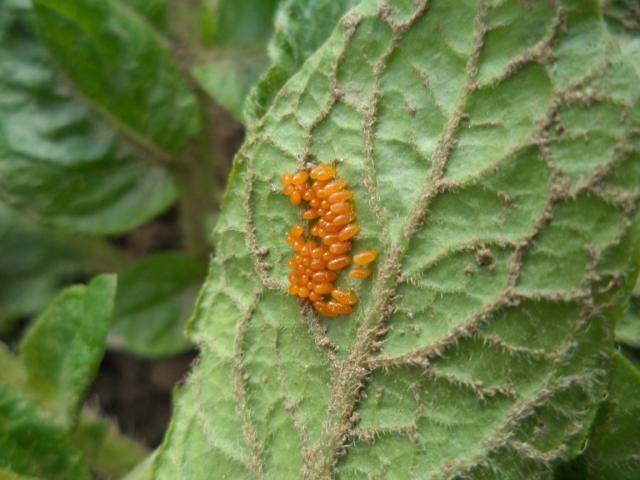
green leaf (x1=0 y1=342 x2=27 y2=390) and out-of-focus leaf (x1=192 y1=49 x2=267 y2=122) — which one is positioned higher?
out-of-focus leaf (x1=192 y1=49 x2=267 y2=122)

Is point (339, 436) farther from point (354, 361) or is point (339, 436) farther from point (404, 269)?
point (404, 269)

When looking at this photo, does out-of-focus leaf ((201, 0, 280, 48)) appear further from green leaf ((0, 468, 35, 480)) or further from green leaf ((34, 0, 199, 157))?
green leaf ((0, 468, 35, 480))

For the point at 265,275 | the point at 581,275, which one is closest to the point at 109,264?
the point at 265,275

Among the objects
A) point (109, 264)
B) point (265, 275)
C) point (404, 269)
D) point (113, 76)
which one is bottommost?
point (109, 264)

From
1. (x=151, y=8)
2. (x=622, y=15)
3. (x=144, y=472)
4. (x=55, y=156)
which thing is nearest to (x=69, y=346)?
(x=144, y=472)

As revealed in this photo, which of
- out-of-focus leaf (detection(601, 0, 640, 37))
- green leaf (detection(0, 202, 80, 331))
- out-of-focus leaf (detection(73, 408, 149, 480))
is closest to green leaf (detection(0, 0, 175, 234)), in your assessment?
green leaf (detection(0, 202, 80, 331))

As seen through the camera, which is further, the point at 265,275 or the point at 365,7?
the point at 265,275

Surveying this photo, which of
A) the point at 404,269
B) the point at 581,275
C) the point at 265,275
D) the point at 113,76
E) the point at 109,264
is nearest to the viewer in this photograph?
the point at 581,275
